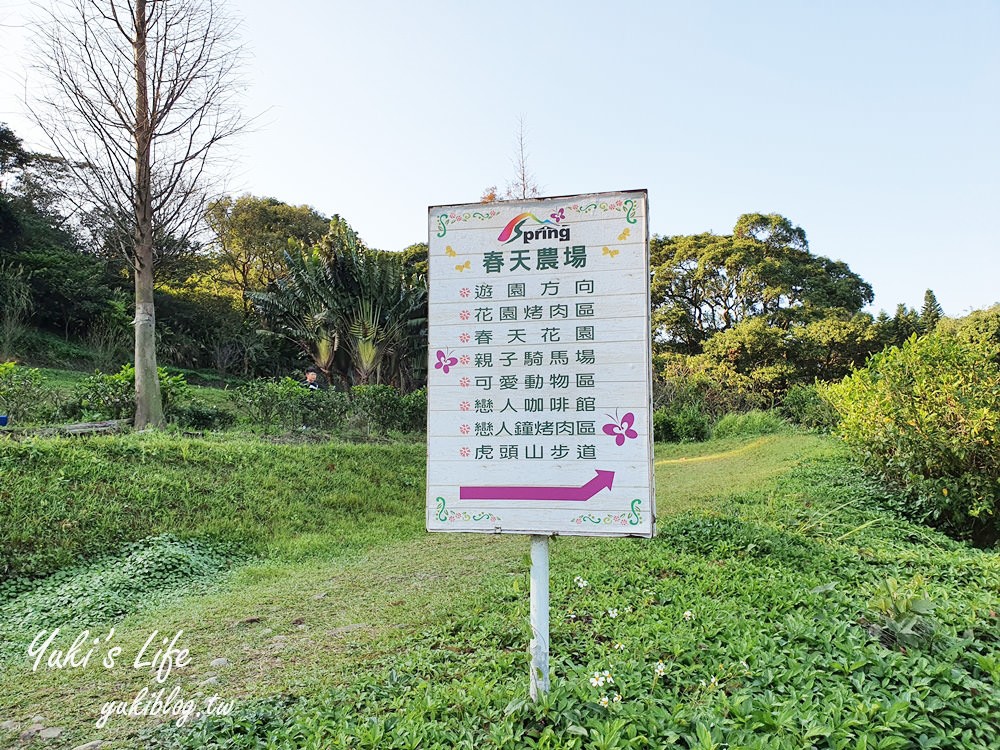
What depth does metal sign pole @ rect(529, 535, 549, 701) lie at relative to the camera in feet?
7.49

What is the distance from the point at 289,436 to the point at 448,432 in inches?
289

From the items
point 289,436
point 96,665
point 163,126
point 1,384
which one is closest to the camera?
point 96,665

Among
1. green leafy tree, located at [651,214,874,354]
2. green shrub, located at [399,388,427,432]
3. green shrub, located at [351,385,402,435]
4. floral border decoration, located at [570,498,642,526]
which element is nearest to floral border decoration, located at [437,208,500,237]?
floral border decoration, located at [570,498,642,526]

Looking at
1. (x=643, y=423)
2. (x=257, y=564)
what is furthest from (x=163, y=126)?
(x=643, y=423)

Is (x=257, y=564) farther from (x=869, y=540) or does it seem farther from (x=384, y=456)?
(x=869, y=540)

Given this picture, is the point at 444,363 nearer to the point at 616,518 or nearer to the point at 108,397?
the point at 616,518

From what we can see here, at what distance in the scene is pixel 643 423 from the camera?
2314 millimetres

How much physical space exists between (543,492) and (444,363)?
668 millimetres

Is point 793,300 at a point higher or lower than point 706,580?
higher

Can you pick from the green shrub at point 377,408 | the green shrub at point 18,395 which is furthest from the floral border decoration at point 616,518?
the green shrub at point 377,408

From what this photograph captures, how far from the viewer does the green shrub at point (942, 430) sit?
4.96 metres

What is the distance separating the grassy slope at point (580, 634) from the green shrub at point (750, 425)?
8.61m

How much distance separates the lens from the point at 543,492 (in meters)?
2.36

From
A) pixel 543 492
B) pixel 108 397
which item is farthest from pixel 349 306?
pixel 543 492
